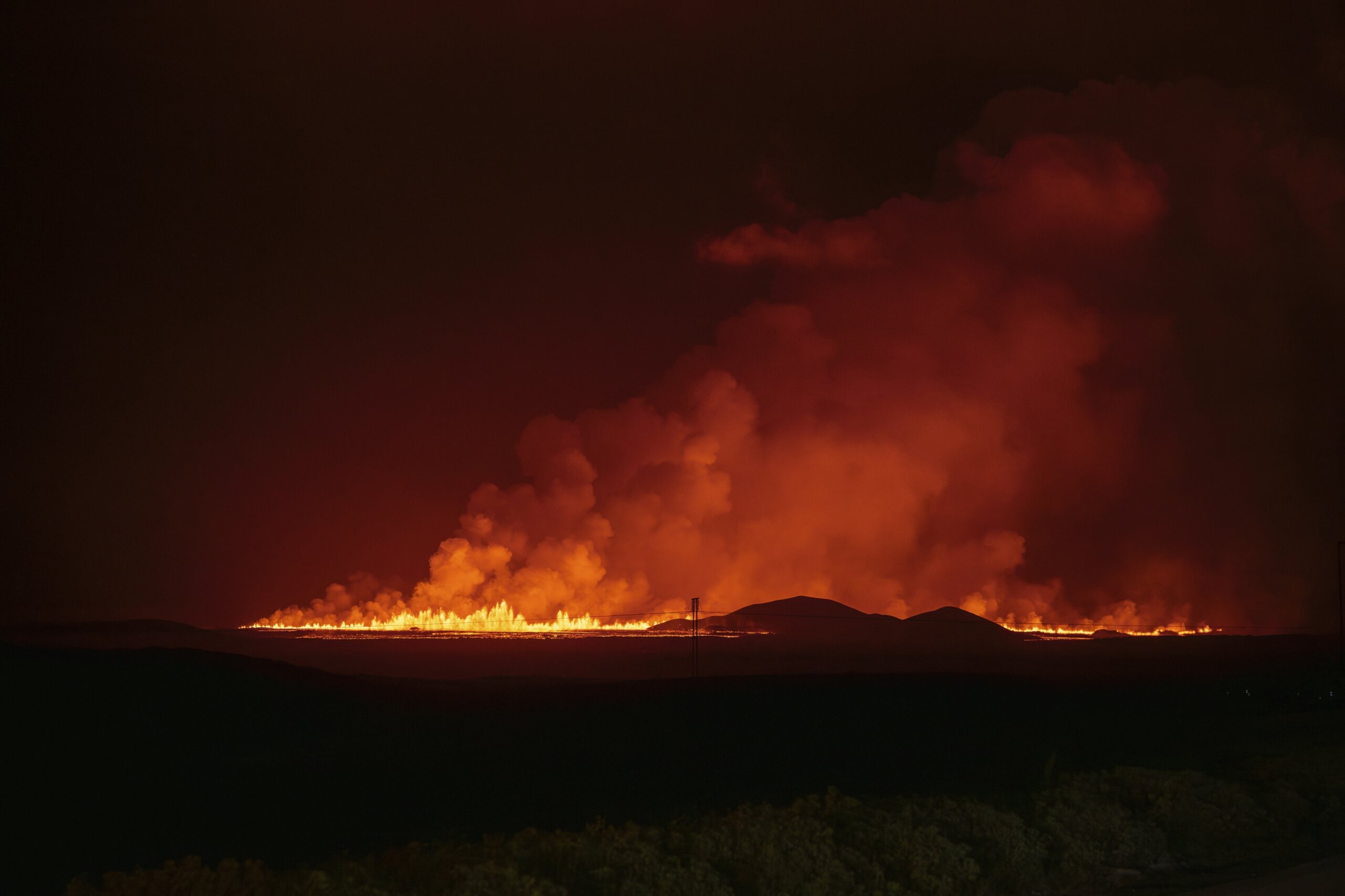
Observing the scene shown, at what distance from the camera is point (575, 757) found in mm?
22016

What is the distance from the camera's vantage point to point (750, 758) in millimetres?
21250

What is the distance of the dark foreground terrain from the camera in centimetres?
1425

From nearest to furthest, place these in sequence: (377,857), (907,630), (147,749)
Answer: (377,857) < (147,749) < (907,630)

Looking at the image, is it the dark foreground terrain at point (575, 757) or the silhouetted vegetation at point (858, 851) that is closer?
the silhouetted vegetation at point (858, 851)

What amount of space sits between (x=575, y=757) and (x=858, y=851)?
10764 millimetres

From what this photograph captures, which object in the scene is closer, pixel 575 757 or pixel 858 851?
pixel 858 851

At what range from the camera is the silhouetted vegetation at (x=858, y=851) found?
1022 cm

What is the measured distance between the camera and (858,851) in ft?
39.5

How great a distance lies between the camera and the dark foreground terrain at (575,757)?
46.8 ft

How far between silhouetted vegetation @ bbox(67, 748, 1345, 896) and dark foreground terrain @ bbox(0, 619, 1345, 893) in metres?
0.07

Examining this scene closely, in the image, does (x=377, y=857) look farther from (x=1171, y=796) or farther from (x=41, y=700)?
(x=41, y=700)

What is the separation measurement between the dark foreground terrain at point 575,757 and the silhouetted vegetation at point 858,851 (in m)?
0.07

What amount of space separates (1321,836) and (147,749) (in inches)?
880

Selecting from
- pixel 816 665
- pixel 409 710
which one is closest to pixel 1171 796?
pixel 409 710
